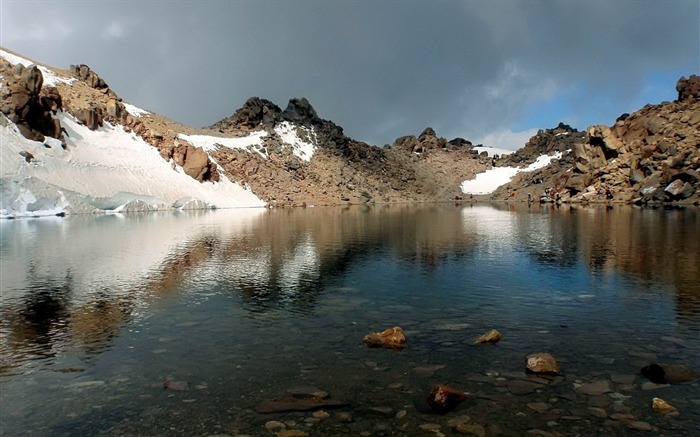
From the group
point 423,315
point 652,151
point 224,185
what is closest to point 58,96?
point 224,185

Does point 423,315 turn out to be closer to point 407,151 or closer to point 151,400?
point 151,400

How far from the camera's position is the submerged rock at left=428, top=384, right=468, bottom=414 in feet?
25.5

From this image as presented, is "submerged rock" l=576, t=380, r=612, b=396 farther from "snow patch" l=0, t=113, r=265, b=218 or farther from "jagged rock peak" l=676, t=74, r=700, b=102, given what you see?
"jagged rock peak" l=676, t=74, r=700, b=102

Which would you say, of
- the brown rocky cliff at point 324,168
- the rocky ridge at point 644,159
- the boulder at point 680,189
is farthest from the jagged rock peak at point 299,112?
the boulder at point 680,189

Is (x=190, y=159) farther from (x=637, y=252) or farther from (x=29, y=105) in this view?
(x=637, y=252)

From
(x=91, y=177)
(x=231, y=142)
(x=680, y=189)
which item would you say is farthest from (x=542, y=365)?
(x=231, y=142)

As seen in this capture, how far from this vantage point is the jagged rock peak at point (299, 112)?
470 ft

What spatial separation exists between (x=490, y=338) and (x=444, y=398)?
12.0 feet

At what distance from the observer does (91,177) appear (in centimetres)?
7206

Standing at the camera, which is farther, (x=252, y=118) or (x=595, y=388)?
(x=252, y=118)

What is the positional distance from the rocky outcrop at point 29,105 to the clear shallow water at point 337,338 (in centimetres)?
5406

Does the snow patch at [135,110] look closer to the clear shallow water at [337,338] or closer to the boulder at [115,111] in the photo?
the boulder at [115,111]

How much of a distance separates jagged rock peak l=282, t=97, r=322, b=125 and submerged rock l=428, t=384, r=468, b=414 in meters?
140

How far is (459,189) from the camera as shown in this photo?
178 meters
